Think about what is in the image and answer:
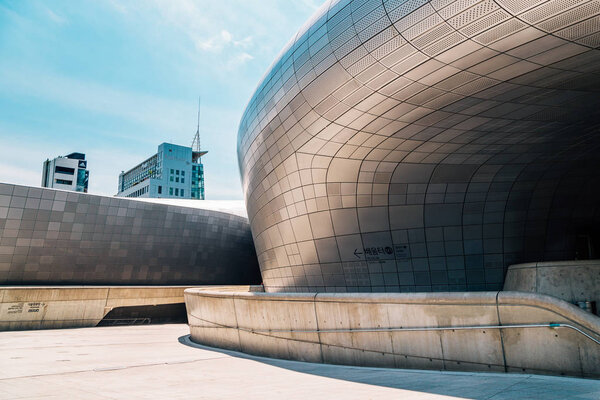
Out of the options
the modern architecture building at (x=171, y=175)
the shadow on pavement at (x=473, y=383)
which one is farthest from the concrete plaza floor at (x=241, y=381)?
the modern architecture building at (x=171, y=175)

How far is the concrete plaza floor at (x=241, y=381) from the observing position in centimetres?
589

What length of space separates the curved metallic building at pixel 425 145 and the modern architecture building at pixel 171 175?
9551 centimetres

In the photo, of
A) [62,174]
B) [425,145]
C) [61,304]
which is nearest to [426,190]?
[425,145]

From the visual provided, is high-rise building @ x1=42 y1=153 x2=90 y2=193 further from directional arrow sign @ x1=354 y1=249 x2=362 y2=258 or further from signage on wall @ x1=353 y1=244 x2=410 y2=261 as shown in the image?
signage on wall @ x1=353 y1=244 x2=410 y2=261

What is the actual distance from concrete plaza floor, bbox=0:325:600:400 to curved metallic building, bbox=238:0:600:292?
27.5 ft

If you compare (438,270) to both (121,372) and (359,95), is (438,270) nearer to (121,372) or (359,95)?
(359,95)

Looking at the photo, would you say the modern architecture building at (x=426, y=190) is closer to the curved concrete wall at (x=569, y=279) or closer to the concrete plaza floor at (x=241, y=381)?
the curved concrete wall at (x=569, y=279)

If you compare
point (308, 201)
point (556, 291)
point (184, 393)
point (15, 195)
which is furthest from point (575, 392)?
point (15, 195)

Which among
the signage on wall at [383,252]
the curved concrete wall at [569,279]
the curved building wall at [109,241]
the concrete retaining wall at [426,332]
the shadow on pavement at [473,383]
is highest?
the curved building wall at [109,241]

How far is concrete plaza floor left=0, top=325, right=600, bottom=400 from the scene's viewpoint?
19.3 feet

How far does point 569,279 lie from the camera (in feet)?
46.8

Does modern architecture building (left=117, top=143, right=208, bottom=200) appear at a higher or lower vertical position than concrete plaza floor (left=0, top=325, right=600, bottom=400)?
higher

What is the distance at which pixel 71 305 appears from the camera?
2475 cm

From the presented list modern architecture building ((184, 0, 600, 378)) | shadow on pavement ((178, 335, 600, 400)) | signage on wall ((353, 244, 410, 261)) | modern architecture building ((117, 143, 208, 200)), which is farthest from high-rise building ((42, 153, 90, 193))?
shadow on pavement ((178, 335, 600, 400))
